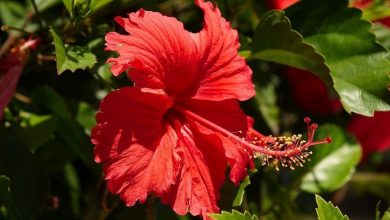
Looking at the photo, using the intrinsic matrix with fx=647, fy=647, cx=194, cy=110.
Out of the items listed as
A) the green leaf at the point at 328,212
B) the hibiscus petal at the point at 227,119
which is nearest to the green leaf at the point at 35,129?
the hibiscus petal at the point at 227,119

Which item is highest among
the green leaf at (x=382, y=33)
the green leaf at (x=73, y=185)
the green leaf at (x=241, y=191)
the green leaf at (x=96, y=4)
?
the green leaf at (x=96, y=4)

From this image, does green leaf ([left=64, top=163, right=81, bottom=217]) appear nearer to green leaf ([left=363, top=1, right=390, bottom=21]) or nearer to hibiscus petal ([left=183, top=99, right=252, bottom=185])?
hibiscus petal ([left=183, top=99, right=252, bottom=185])

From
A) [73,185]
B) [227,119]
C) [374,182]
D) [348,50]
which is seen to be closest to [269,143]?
[227,119]

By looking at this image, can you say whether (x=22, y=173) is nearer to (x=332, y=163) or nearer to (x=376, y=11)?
(x=332, y=163)

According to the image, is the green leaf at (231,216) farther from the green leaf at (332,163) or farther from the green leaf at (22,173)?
the green leaf at (332,163)

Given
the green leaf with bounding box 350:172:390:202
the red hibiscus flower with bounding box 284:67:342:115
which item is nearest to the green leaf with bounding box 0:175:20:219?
the red hibiscus flower with bounding box 284:67:342:115

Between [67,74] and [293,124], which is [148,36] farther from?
[293,124]
